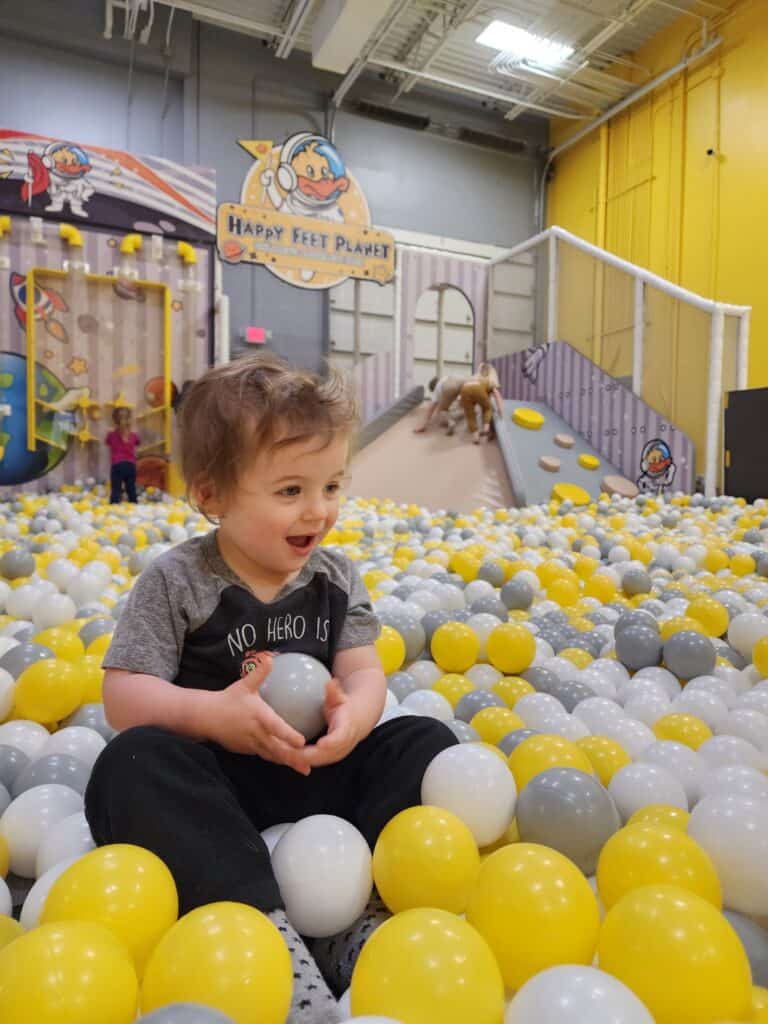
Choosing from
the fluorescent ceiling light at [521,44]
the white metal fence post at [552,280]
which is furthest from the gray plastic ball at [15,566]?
the fluorescent ceiling light at [521,44]

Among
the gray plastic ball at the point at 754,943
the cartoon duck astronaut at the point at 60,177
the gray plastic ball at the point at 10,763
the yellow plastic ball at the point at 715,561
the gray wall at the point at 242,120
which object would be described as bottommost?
the gray plastic ball at the point at 754,943

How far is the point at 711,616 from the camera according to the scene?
52.9 inches

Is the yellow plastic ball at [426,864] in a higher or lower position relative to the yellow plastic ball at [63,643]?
lower

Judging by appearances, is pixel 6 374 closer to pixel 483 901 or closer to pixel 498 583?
pixel 498 583

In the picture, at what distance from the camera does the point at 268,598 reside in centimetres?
75

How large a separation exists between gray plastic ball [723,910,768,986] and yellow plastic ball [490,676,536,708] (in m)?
0.47

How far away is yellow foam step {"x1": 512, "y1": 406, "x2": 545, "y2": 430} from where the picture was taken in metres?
4.25

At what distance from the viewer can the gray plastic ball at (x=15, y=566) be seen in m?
1.68

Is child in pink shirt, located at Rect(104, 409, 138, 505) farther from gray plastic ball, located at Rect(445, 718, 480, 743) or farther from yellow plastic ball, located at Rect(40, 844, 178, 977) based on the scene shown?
yellow plastic ball, located at Rect(40, 844, 178, 977)

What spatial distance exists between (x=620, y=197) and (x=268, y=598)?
21.4ft

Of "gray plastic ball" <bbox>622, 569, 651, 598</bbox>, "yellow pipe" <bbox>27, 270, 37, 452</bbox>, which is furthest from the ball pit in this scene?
"yellow pipe" <bbox>27, 270, 37, 452</bbox>

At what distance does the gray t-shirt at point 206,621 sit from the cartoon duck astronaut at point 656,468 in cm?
339

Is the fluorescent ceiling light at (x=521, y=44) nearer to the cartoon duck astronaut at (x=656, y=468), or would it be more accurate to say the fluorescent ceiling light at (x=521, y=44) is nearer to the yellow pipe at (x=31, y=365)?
the cartoon duck astronaut at (x=656, y=468)

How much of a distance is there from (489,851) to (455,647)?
20.0 inches
